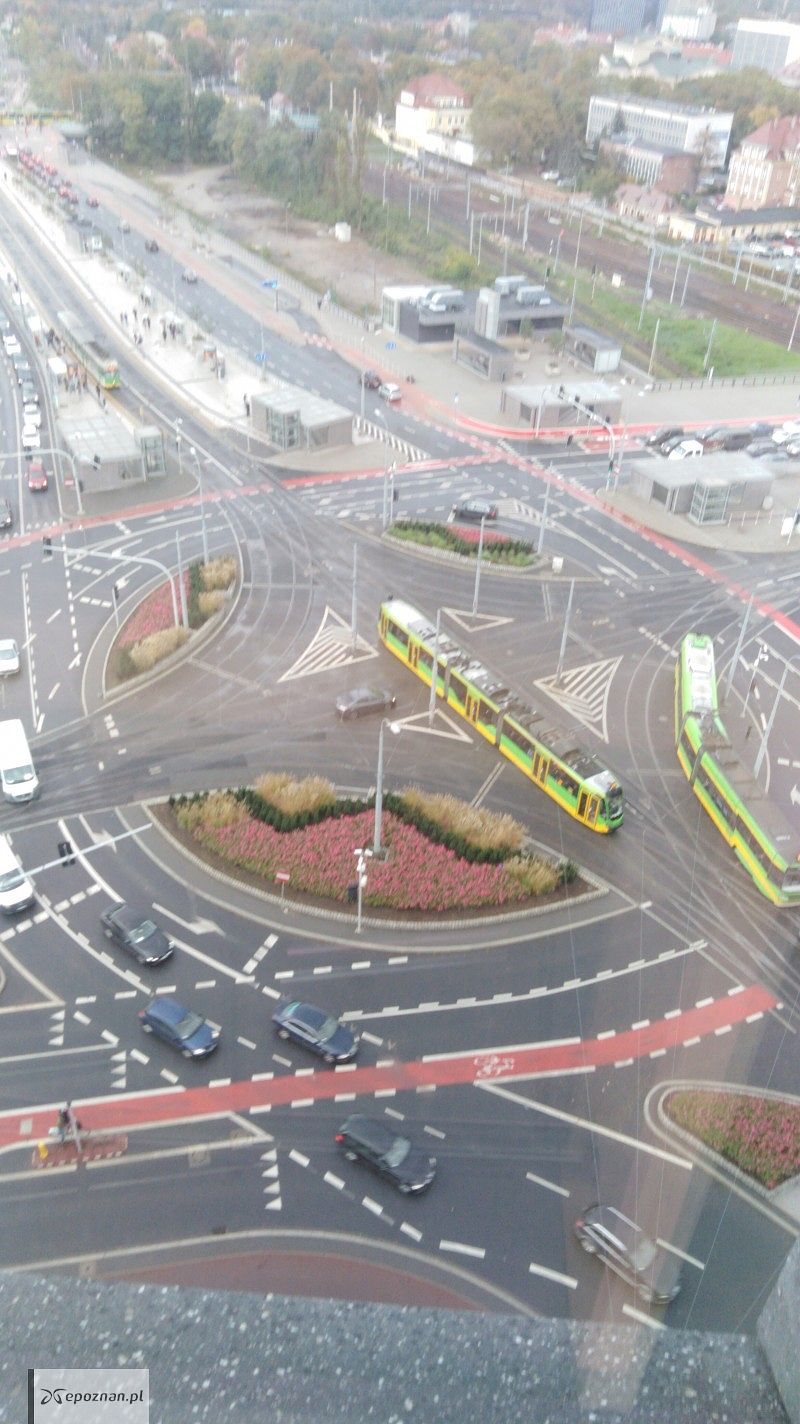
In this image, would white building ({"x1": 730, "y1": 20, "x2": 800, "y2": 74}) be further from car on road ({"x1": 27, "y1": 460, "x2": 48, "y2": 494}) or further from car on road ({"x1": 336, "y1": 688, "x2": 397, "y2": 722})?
car on road ({"x1": 336, "y1": 688, "x2": 397, "y2": 722})

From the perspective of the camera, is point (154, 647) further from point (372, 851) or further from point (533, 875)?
point (533, 875)

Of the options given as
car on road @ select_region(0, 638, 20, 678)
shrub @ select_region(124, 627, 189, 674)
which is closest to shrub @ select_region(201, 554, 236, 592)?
shrub @ select_region(124, 627, 189, 674)

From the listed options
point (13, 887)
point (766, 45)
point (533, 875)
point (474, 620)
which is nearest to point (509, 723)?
point (533, 875)

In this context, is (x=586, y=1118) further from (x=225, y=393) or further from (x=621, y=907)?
(x=225, y=393)

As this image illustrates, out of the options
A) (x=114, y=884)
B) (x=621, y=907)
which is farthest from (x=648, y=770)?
(x=114, y=884)

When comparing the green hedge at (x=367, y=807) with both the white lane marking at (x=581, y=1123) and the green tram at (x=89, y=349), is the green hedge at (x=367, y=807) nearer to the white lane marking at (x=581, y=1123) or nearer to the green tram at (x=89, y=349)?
the white lane marking at (x=581, y=1123)
